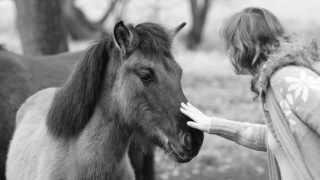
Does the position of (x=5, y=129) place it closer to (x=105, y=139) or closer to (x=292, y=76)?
(x=105, y=139)

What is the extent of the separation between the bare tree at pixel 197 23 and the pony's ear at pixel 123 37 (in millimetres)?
16302

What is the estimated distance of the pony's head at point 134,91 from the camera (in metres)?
3.49

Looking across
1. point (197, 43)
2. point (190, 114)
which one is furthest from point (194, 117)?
point (197, 43)

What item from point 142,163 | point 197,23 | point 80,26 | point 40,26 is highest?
point 40,26

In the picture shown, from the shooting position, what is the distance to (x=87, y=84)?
3.79m

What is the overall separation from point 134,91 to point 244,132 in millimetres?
750

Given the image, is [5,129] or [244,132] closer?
[244,132]

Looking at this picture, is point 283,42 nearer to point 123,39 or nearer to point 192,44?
point 123,39

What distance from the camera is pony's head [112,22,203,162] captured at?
11.4 ft

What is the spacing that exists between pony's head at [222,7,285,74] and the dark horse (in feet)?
6.49

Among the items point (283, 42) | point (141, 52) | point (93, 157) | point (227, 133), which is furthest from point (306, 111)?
point (93, 157)

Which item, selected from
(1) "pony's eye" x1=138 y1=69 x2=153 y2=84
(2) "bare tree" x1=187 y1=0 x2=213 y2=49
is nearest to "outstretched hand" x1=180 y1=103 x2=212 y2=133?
(1) "pony's eye" x1=138 y1=69 x2=153 y2=84

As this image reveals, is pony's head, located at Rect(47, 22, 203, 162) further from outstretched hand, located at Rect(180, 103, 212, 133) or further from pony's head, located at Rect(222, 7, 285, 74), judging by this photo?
pony's head, located at Rect(222, 7, 285, 74)

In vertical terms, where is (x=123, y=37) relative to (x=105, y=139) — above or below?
above
